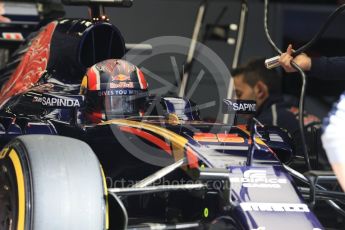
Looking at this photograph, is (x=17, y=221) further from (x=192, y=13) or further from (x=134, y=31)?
(x=192, y=13)

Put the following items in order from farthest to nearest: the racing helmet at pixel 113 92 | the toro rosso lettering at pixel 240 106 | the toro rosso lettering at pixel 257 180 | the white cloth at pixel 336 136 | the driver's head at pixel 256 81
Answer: the driver's head at pixel 256 81 → the racing helmet at pixel 113 92 → the toro rosso lettering at pixel 240 106 → the toro rosso lettering at pixel 257 180 → the white cloth at pixel 336 136

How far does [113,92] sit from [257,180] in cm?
112

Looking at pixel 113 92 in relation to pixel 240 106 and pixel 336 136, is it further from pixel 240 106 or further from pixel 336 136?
pixel 336 136

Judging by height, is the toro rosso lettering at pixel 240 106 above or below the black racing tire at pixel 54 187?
above

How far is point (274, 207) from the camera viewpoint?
13.6 ft

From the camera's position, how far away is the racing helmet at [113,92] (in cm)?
509

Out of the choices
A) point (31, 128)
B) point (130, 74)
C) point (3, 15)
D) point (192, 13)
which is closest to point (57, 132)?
point (31, 128)

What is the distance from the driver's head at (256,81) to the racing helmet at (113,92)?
101 inches

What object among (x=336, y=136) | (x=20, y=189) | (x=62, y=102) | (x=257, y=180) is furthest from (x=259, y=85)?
(x=336, y=136)

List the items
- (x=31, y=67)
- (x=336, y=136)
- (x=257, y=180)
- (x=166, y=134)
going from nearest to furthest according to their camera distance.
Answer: (x=336, y=136) < (x=257, y=180) < (x=166, y=134) < (x=31, y=67)

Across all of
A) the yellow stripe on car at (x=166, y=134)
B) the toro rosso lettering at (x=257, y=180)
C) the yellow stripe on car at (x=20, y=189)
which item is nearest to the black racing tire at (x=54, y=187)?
the yellow stripe on car at (x=20, y=189)

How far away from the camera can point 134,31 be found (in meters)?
8.23

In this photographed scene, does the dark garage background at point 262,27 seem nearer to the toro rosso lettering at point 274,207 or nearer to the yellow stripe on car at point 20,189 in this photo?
the yellow stripe on car at point 20,189

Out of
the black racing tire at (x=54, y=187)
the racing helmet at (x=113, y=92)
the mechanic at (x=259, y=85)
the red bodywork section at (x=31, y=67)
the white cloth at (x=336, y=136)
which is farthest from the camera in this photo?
the mechanic at (x=259, y=85)
